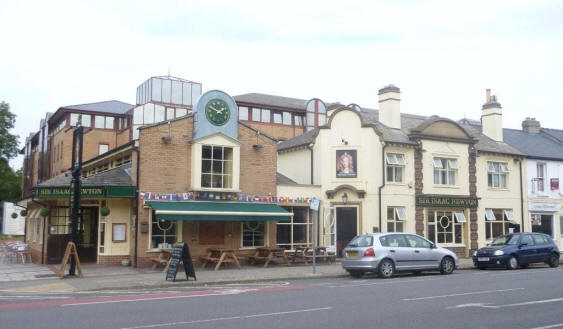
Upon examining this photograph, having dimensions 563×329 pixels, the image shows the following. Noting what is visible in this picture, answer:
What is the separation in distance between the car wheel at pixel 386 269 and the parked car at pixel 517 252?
5.53 metres

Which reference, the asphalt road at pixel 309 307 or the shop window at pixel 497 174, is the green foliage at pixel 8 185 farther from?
the asphalt road at pixel 309 307

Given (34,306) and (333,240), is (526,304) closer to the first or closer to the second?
(34,306)

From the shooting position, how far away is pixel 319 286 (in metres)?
15.6

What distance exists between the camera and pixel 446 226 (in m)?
27.2

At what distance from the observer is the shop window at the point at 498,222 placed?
2856cm

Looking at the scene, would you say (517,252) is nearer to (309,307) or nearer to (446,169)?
(446,169)

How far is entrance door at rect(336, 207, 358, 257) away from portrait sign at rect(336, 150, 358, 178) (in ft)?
5.04

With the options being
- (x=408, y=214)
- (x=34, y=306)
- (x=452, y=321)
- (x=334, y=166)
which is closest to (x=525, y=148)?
(x=408, y=214)

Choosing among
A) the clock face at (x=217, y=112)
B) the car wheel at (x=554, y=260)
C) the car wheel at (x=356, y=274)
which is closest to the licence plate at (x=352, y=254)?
the car wheel at (x=356, y=274)

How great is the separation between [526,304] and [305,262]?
1264 centimetres

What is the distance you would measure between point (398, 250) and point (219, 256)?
6.92 metres

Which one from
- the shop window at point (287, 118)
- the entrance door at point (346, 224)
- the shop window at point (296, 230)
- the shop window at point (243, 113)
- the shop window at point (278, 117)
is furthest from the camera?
the shop window at point (287, 118)

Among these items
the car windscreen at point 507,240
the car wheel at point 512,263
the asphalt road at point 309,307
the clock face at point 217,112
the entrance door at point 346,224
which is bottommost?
the asphalt road at point 309,307

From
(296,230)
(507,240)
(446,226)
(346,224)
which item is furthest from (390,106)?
(507,240)
